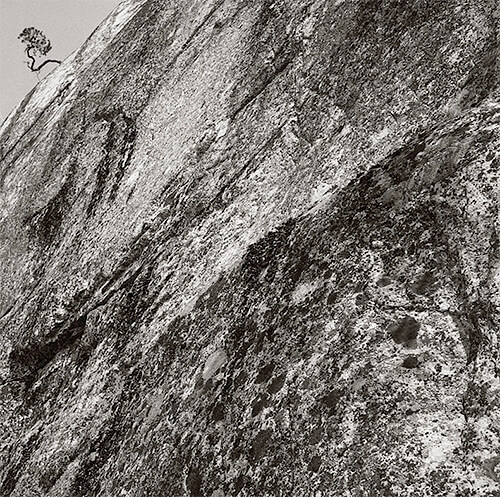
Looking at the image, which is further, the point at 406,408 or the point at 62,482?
the point at 62,482

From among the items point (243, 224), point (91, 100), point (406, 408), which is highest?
point (91, 100)

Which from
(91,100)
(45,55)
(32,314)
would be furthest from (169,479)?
(45,55)

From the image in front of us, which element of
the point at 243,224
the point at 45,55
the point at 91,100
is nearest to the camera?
the point at 243,224

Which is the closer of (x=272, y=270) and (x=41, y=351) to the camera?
(x=272, y=270)

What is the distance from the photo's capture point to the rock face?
318 inches

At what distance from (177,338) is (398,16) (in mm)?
7353

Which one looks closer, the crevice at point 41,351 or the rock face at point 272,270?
the rock face at point 272,270

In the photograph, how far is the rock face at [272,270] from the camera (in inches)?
318

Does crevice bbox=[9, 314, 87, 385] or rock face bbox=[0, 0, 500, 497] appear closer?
rock face bbox=[0, 0, 500, 497]

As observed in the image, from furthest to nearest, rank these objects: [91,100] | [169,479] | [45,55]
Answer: [45,55]
[91,100]
[169,479]

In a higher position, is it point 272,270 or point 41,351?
point 272,270

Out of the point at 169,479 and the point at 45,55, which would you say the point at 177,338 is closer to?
the point at 169,479

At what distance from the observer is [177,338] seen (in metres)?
11.5

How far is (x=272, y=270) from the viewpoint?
1058cm
